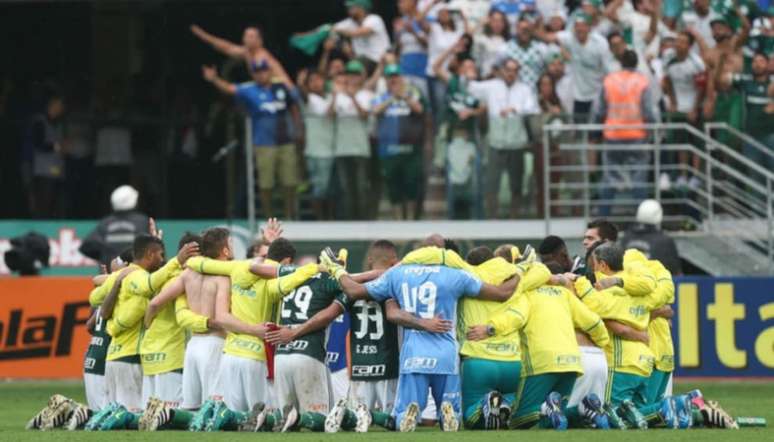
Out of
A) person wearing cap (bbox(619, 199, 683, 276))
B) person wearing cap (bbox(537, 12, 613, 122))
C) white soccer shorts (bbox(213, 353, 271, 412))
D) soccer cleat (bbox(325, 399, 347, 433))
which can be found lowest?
soccer cleat (bbox(325, 399, 347, 433))

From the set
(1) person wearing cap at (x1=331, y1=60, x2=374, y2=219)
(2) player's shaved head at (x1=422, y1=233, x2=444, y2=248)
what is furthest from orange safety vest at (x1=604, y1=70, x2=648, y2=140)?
(2) player's shaved head at (x1=422, y1=233, x2=444, y2=248)

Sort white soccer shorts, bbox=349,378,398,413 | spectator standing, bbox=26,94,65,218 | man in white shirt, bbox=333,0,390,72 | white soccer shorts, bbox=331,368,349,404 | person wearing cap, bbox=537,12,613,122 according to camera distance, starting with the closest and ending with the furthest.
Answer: white soccer shorts, bbox=349,378,398,413 → white soccer shorts, bbox=331,368,349,404 → person wearing cap, bbox=537,12,613,122 → man in white shirt, bbox=333,0,390,72 → spectator standing, bbox=26,94,65,218

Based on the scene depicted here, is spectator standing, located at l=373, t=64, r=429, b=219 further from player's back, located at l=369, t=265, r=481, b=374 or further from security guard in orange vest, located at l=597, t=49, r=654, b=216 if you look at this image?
player's back, located at l=369, t=265, r=481, b=374

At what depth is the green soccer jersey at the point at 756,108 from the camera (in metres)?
27.4

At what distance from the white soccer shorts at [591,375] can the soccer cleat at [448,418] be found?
4.43ft

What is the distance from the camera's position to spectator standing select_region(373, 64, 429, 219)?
27.2 m

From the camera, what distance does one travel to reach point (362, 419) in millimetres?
18016

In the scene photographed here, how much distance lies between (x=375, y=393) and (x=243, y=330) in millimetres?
1389

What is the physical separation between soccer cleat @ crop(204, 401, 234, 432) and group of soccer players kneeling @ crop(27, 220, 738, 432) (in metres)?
0.01

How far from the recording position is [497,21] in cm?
2788

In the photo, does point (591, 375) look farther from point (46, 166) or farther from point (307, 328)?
point (46, 166)

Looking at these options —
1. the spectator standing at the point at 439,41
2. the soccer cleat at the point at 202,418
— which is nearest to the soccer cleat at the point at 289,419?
the soccer cleat at the point at 202,418

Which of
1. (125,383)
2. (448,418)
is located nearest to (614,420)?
(448,418)

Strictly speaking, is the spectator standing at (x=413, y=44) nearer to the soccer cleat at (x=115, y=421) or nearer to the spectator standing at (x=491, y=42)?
the spectator standing at (x=491, y=42)
